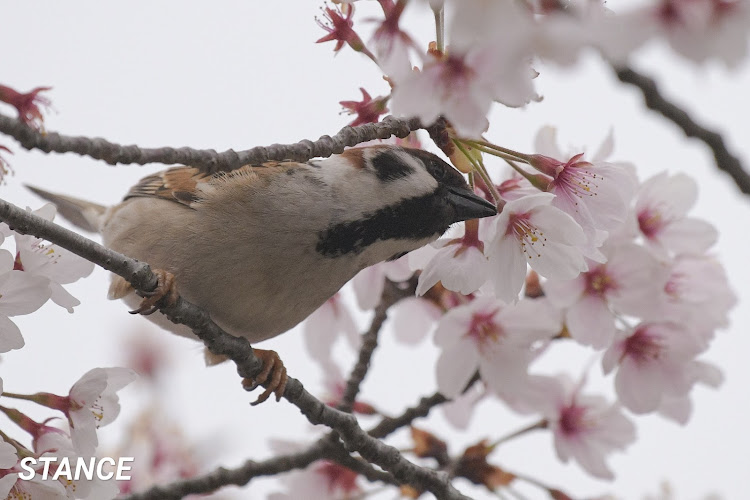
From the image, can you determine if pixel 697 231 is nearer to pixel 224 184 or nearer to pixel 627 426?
pixel 627 426

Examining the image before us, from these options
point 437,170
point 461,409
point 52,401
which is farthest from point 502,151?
point 461,409

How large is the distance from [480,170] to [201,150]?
2.34 feet

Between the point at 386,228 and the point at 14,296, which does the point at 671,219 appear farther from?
the point at 14,296

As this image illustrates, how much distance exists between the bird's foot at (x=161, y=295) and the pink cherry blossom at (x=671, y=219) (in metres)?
1.45

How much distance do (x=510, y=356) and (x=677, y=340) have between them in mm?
525

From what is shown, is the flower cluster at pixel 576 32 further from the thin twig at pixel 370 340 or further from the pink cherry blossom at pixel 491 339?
the thin twig at pixel 370 340

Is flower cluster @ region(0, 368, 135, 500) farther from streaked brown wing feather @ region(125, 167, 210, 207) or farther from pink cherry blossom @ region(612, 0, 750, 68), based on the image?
pink cherry blossom @ region(612, 0, 750, 68)

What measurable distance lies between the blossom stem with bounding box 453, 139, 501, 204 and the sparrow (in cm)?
30

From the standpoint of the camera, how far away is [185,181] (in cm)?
310

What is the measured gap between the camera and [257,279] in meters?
2.74

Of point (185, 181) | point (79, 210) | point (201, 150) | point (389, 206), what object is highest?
point (79, 210)

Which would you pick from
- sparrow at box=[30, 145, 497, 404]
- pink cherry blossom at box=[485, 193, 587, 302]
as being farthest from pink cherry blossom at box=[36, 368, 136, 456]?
pink cherry blossom at box=[485, 193, 587, 302]

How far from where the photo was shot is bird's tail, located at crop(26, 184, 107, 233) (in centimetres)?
392

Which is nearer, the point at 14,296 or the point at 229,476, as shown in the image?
the point at 14,296
